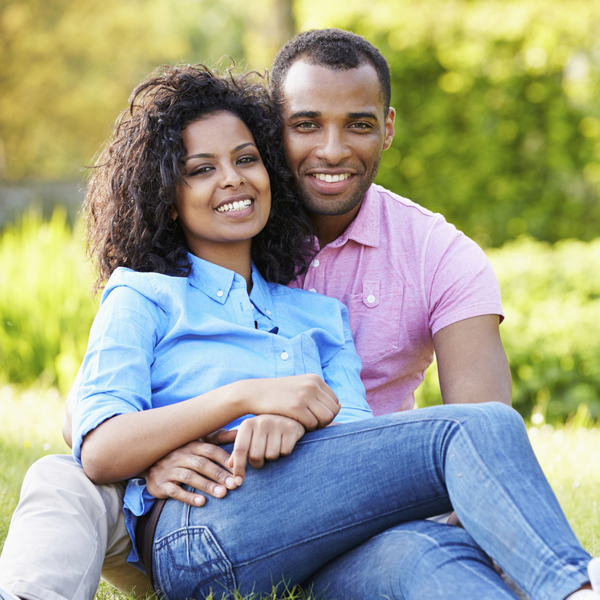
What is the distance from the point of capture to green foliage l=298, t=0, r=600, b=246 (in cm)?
792

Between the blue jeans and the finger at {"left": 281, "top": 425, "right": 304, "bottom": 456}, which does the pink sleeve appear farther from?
the finger at {"left": 281, "top": 425, "right": 304, "bottom": 456}

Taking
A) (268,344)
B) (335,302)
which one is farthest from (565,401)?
(268,344)

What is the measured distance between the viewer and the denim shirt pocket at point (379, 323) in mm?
2822

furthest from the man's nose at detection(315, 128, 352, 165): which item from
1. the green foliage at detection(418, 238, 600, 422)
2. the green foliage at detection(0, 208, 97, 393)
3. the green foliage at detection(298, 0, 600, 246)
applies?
→ the green foliage at detection(298, 0, 600, 246)

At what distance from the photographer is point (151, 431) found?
1978mm

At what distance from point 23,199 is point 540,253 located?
925 centimetres

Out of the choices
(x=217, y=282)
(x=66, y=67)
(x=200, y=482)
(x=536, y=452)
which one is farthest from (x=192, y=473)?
(x=66, y=67)

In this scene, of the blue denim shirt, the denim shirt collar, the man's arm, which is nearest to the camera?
the blue denim shirt

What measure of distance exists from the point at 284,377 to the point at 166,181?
0.81 m

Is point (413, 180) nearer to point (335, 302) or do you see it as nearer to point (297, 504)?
point (335, 302)

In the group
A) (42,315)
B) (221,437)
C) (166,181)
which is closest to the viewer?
(221,437)

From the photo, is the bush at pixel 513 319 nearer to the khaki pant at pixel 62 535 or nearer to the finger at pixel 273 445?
the khaki pant at pixel 62 535

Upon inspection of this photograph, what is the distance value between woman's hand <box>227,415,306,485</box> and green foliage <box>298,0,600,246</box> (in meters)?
6.67

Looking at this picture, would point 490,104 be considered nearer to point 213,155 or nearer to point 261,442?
point 213,155
